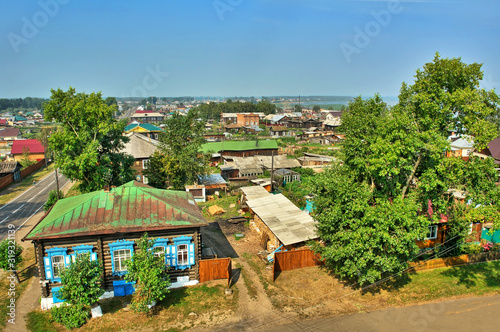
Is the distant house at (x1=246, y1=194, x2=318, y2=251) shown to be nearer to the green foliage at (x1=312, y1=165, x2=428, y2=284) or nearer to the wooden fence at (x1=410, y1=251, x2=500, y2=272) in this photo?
the green foliage at (x1=312, y1=165, x2=428, y2=284)

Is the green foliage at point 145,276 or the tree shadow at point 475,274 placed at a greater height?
the green foliage at point 145,276

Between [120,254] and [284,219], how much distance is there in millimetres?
10484

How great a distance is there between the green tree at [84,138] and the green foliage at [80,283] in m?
10.9

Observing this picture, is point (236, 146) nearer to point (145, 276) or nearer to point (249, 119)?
point (145, 276)

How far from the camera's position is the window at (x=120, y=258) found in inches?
610

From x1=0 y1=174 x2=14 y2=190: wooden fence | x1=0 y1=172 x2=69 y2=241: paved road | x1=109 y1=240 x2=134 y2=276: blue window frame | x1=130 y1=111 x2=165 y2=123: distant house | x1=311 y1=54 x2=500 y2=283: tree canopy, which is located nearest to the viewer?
x1=311 y1=54 x2=500 y2=283: tree canopy

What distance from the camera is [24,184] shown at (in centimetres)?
3931

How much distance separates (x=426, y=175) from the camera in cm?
1466

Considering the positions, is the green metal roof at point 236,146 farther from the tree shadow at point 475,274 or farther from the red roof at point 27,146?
the tree shadow at point 475,274

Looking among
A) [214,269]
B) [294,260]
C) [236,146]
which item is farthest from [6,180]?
[294,260]

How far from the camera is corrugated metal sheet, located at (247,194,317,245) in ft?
64.0

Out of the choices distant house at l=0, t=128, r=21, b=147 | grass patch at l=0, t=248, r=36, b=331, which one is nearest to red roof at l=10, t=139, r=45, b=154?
distant house at l=0, t=128, r=21, b=147

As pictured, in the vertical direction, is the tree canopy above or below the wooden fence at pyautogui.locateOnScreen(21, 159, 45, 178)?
above

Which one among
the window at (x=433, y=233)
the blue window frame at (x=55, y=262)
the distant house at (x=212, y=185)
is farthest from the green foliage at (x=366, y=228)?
the distant house at (x=212, y=185)
